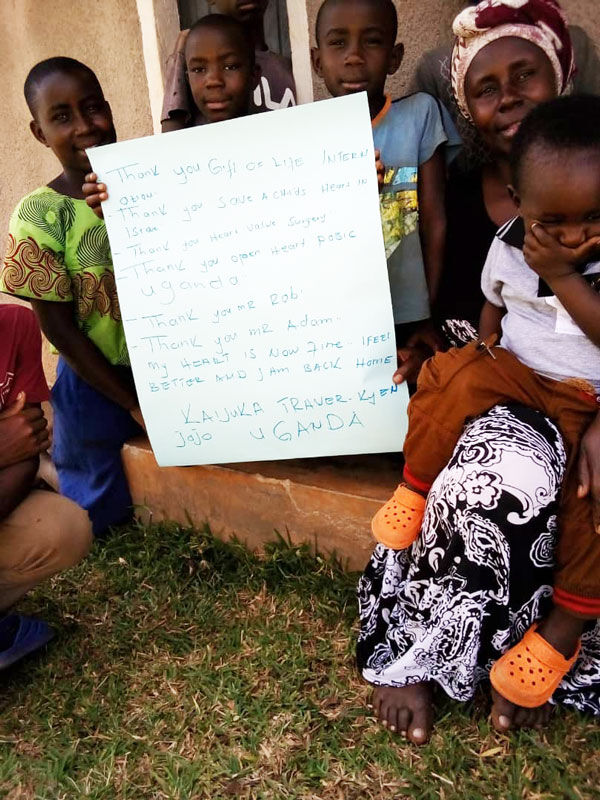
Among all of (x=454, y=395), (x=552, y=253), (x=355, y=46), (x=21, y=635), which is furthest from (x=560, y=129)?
(x=21, y=635)

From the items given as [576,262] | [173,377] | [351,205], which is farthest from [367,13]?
[173,377]

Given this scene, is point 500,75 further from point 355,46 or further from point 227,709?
point 227,709

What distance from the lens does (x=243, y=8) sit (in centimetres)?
249

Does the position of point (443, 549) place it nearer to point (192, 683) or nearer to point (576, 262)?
point (576, 262)

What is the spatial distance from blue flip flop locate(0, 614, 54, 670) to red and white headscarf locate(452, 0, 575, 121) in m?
1.97

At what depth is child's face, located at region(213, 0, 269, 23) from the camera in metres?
2.49

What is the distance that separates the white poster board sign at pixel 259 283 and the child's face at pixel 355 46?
0.15 metres

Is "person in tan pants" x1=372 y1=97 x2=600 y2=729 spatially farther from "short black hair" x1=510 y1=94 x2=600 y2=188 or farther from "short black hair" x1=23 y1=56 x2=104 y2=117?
"short black hair" x1=23 y1=56 x2=104 y2=117

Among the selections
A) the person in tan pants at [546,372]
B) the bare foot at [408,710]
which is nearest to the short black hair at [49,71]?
the person in tan pants at [546,372]

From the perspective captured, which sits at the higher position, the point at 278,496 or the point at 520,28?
→ the point at 520,28

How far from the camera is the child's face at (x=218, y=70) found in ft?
7.25

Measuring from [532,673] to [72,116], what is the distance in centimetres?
207

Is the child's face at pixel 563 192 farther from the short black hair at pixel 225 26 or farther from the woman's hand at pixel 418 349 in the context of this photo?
the short black hair at pixel 225 26

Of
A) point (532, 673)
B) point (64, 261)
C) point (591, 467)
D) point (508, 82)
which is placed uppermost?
point (508, 82)
